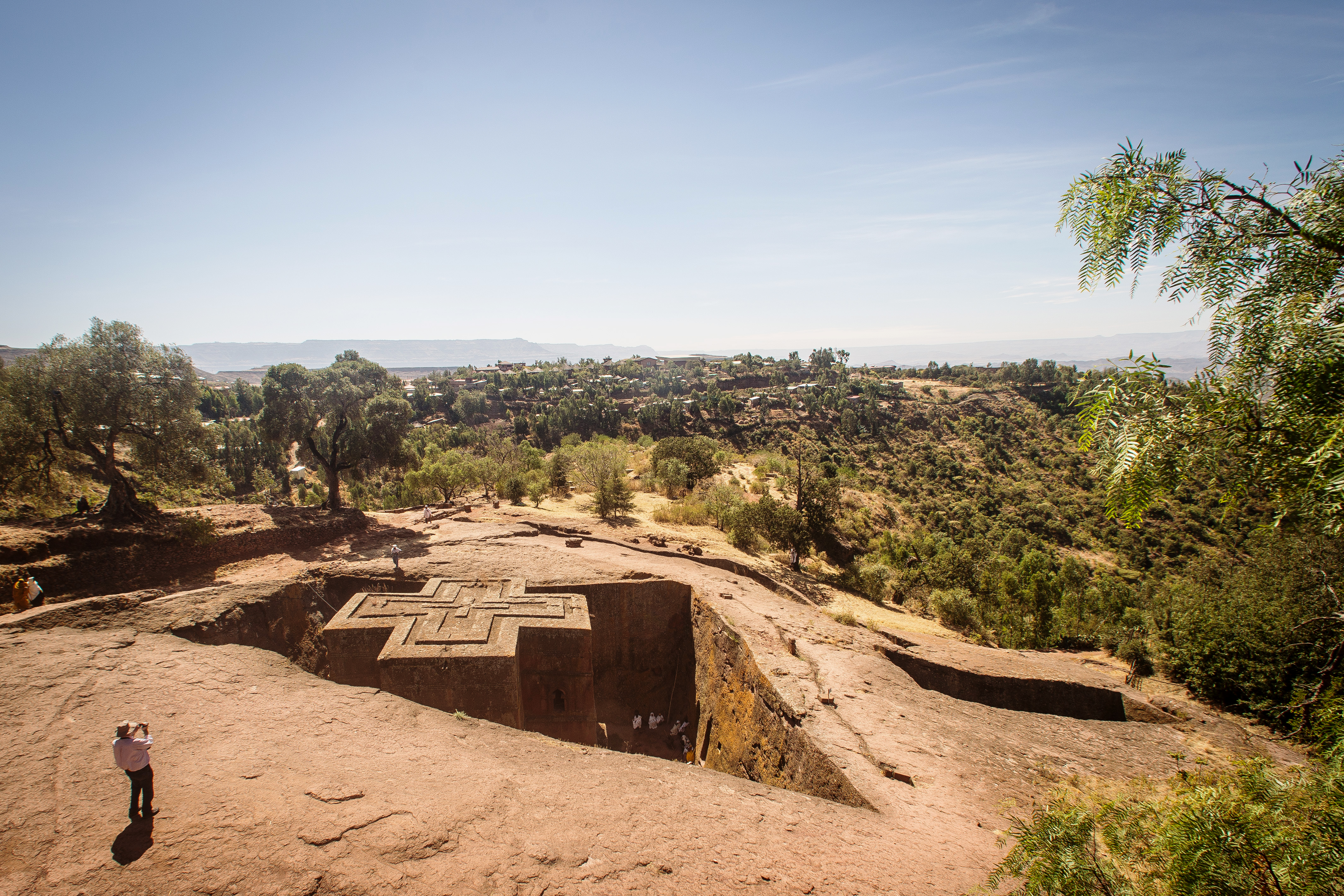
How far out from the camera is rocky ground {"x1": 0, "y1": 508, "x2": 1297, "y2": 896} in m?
4.66

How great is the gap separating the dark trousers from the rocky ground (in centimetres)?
17

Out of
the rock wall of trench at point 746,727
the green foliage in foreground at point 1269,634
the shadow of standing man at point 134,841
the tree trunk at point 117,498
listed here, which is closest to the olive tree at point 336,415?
the tree trunk at point 117,498

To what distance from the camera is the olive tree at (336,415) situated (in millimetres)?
18938

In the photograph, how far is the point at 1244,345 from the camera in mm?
3041

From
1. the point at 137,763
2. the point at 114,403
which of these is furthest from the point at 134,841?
the point at 114,403

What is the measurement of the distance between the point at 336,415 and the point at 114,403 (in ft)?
19.1

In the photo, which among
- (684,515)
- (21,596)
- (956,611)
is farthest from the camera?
(684,515)

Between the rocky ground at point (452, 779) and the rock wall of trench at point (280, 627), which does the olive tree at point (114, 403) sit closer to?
the rock wall of trench at point (280, 627)

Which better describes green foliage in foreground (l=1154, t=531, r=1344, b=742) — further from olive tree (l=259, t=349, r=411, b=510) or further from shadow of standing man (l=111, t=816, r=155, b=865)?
olive tree (l=259, t=349, r=411, b=510)

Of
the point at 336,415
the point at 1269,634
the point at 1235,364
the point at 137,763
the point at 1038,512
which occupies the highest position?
the point at 1235,364

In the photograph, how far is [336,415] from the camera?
64.4 feet

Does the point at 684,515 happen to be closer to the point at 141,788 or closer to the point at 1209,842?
the point at 141,788

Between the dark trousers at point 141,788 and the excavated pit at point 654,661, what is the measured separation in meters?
4.43

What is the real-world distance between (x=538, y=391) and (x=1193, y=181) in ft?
308
